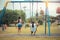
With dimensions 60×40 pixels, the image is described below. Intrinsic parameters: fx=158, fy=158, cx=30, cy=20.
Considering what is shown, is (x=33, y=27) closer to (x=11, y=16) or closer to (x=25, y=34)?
(x=25, y=34)

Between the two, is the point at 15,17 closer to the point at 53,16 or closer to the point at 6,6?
the point at 6,6

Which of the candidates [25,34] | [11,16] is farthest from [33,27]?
[11,16]

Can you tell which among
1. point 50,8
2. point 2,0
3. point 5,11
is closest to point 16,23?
point 5,11

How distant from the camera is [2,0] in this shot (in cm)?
208

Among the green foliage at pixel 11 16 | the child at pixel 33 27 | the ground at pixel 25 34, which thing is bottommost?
the ground at pixel 25 34

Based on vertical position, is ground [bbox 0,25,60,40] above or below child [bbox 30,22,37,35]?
below

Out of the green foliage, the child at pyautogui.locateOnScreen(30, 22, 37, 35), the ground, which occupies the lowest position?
the ground

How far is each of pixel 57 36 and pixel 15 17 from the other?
2.02ft

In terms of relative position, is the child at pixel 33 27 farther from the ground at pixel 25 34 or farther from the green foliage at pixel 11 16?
the green foliage at pixel 11 16

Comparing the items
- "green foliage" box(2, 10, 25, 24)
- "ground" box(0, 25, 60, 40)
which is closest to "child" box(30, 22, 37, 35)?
"ground" box(0, 25, 60, 40)

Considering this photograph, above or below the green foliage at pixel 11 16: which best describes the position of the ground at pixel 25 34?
below

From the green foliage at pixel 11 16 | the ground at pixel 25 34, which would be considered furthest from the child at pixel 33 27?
the green foliage at pixel 11 16

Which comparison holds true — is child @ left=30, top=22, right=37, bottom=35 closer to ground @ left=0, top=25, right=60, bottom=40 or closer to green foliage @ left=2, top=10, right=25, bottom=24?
ground @ left=0, top=25, right=60, bottom=40

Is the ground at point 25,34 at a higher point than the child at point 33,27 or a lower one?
lower
